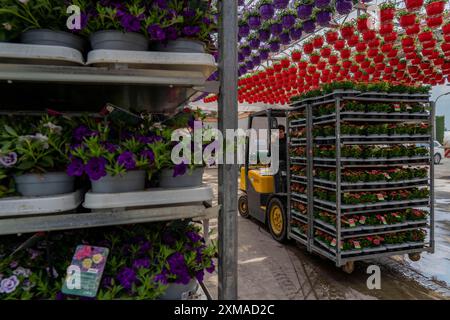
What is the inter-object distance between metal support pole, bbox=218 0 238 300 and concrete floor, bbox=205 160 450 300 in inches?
46.5

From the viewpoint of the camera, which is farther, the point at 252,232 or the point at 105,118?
the point at 252,232

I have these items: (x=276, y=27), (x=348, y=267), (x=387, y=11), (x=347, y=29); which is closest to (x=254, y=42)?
(x=276, y=27)

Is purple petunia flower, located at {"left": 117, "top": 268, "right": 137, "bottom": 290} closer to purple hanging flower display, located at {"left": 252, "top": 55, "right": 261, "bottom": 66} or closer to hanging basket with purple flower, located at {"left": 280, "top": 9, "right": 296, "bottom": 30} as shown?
hanging basket with purple flower, located at {"left": 280, "top": 9, "right": 296, "bottom": 30}

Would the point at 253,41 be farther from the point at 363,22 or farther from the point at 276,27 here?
the point at 363,22

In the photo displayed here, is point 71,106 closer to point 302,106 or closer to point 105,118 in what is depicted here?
point 105,118

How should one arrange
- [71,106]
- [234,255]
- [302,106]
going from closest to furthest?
[234,255] < [71,106] < [302,106]

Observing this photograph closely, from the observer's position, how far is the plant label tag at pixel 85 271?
1253mm

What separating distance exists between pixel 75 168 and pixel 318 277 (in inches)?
116

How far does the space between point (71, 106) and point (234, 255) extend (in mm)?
1476

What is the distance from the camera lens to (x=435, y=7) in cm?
404

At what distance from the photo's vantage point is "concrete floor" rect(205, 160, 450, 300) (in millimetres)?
2850

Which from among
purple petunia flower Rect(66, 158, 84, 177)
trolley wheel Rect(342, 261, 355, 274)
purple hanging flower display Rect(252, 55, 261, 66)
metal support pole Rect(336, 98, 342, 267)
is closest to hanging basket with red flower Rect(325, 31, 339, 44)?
purple hanging flower display Rect(252, 55, 261, 66)
